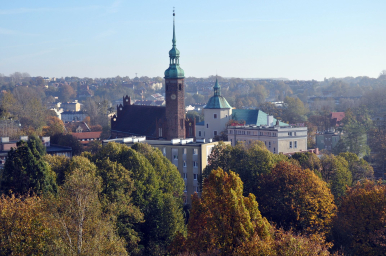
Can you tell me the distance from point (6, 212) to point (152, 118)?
48.8 metres

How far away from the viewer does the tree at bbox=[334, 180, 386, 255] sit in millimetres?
32688

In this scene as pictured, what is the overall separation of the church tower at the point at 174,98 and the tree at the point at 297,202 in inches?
1167

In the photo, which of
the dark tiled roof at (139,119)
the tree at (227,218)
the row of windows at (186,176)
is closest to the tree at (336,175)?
the row of windows at (186,176)

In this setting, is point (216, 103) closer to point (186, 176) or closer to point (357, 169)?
point (186, 176)

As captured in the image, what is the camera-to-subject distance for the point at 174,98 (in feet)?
223

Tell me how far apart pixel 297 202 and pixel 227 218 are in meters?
12.7

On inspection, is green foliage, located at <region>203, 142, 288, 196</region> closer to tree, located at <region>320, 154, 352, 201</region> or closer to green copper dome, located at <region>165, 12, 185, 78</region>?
tree, located at <region>320, 154, 352, 201</region>

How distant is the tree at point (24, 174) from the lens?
3008cm

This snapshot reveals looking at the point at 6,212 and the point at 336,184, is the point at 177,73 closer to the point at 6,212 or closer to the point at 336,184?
the point at 336,184

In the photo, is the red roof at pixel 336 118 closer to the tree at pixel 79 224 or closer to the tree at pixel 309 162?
the tree at pixel 309 162

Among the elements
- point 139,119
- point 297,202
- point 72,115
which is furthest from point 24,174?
point 72,115

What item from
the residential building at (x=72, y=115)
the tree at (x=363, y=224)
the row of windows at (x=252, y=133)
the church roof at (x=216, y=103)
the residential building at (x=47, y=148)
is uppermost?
the church roof at (x=216, y=103)

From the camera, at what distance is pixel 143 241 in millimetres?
37375

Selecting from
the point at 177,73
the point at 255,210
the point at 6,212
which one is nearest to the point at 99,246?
the point at 6,212
